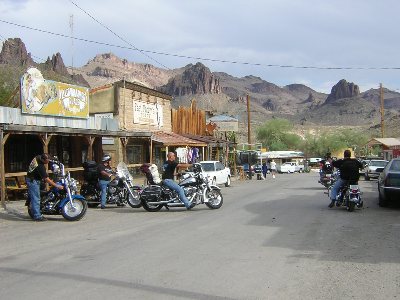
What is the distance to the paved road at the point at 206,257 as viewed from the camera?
6074 millimetres

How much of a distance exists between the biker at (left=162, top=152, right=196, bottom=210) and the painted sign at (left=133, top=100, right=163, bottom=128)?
14366mm

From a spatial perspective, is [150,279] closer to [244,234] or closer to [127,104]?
[244,234]

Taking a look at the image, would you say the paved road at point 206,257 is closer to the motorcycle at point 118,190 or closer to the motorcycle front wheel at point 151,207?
the motorcycle front wheel at point 151,207

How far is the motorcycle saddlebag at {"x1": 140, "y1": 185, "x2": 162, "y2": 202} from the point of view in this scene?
1530 centimetres

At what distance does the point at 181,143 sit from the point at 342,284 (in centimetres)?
2415

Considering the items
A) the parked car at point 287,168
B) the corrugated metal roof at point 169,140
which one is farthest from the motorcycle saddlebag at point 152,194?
the parked car at point 287,168

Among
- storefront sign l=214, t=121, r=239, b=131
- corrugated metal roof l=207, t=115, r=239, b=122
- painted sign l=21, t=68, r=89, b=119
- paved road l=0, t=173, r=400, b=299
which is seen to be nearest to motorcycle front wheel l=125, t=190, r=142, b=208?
paved road l=0, t=173, r=400, b=299

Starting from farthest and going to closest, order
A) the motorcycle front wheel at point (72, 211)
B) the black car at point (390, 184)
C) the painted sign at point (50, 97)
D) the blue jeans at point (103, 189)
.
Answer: the painted sign at point (50, 97) < the blue jeans at point (103, 189) < the black car at point (390, 184) < the motorcycle front wheel at point (72, 211)

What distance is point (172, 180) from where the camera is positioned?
1511cm

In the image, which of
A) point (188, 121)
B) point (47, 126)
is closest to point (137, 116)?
point (188, 121)

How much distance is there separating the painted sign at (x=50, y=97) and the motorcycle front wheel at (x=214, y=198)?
25.6 ft

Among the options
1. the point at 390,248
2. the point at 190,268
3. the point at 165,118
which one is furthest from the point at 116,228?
the point at 165,118

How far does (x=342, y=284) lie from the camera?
6254 mm

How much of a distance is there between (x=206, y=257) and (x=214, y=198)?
785 centimetres
